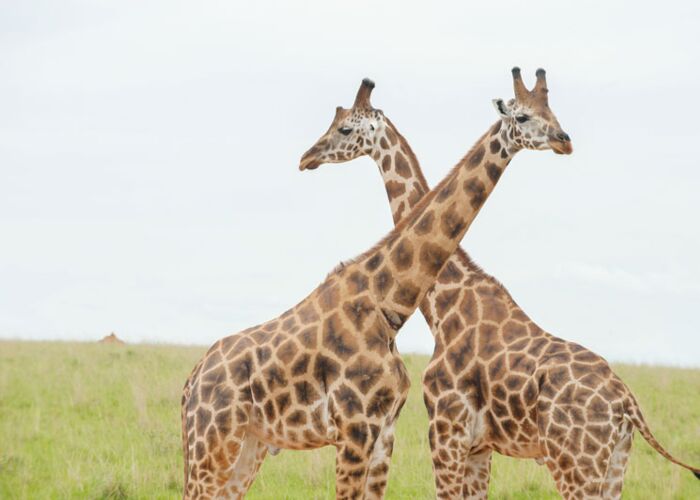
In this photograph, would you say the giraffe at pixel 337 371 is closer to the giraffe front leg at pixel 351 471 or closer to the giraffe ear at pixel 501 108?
the giraffe front leg at pixel 351 471

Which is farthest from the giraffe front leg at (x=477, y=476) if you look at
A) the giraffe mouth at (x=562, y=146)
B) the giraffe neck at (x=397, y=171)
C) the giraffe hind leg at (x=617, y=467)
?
the giraffe mouth at (x=562, y=146)

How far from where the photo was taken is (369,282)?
7395mm

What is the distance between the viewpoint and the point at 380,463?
7.11 metres

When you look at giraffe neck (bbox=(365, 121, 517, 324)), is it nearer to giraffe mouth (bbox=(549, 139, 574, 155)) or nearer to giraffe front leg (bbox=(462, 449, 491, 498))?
giraffe mouth (bbox=(549, 139, 574, 155))

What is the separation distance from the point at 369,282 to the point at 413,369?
1402 centimetres

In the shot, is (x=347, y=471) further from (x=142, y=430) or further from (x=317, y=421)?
(x=142, y=430)

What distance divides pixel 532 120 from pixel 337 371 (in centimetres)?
253

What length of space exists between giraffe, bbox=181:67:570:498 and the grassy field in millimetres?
4631

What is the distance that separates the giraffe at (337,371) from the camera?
6918 millimetres

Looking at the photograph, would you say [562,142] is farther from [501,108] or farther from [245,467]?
[245,467]

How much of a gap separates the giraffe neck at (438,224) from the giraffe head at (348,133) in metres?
1.27

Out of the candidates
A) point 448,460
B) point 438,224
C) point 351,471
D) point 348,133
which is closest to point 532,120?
point 438,224

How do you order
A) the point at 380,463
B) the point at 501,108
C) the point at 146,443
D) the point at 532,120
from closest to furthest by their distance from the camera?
the point at 380,463, the point at 532,120, the point at 501,108, the point at 146,443

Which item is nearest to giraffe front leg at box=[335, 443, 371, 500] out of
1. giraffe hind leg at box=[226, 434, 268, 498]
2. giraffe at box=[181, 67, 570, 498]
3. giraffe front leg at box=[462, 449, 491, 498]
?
giraffe at box=[181, 67, 570, 498]
